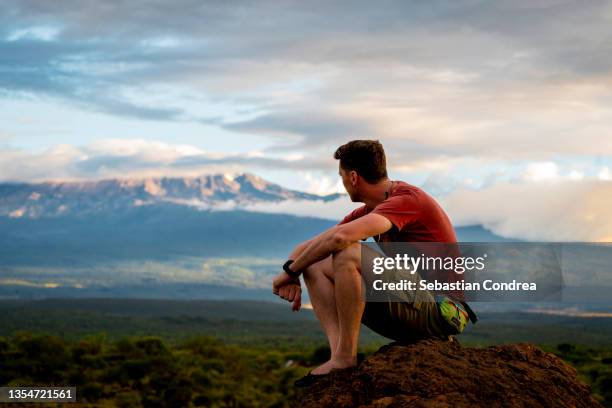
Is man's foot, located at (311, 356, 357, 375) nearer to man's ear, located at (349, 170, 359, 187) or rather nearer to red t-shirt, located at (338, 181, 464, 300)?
red t-shirt, located at (338, 181, 464, 300)

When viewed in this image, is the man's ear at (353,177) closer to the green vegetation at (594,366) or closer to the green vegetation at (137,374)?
the green vegetation at (594,366)

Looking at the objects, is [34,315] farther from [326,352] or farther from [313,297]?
[313,297]

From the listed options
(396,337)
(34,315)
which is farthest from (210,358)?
(34,315)

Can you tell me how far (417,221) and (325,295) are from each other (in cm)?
118

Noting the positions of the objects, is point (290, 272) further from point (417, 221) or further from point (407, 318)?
point (417, 221)

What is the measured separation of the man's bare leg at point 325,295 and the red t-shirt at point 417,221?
0.73 m

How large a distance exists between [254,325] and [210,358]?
109 meters

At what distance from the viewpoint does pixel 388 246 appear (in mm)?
8703

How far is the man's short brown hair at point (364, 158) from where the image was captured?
27.3 ft

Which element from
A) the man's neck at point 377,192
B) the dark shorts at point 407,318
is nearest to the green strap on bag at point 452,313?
the dark shorts at point 407,318

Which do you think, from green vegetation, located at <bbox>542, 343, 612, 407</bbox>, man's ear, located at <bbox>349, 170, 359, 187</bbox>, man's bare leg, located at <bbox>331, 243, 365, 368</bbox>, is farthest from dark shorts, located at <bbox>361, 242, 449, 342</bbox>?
green vegetation, located at <bbox>542, 343, 612, 407</bbox>

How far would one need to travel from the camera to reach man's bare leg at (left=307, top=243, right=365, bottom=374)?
26.6ft

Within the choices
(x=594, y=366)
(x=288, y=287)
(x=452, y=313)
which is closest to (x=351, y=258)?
(x=288, y=287)

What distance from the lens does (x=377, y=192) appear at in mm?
8617
